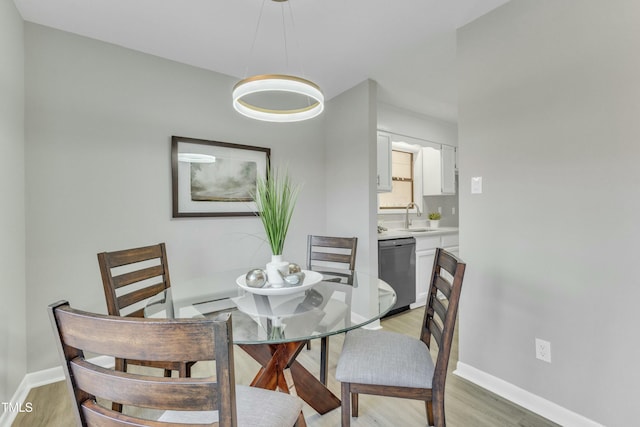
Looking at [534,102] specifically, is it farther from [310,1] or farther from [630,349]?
[310,1]

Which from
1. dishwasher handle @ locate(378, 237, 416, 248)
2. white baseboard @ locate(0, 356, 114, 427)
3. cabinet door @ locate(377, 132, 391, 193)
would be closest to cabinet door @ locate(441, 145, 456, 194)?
cabinet door @ locate(377, 132, 391, 193)

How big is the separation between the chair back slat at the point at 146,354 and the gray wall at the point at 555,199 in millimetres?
1853

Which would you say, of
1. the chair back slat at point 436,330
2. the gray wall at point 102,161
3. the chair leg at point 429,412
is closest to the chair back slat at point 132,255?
the gray wall at point 102,161

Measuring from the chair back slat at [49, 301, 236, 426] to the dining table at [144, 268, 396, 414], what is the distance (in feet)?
1.37

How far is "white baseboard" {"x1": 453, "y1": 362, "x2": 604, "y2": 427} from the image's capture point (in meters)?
1.58

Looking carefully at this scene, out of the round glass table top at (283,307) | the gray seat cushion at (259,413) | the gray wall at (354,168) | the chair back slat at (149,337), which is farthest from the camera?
the gray wall at (354,168)

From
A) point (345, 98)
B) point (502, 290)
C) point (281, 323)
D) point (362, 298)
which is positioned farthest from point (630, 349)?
point (345, 98)

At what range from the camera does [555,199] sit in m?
1.67

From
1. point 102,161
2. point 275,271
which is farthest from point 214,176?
point 275,271

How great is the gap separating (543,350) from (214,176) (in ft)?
9.03

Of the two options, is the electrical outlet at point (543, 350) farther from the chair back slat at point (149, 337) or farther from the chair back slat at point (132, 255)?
the chair back slat at point (132, 255)

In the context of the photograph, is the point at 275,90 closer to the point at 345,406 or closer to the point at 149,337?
Answer: the point at 149,337

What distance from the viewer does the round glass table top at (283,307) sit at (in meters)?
1.21

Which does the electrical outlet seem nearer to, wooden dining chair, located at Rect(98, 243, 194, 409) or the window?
wooden dining chair, located at Rect(98, 243, 194, 409)
